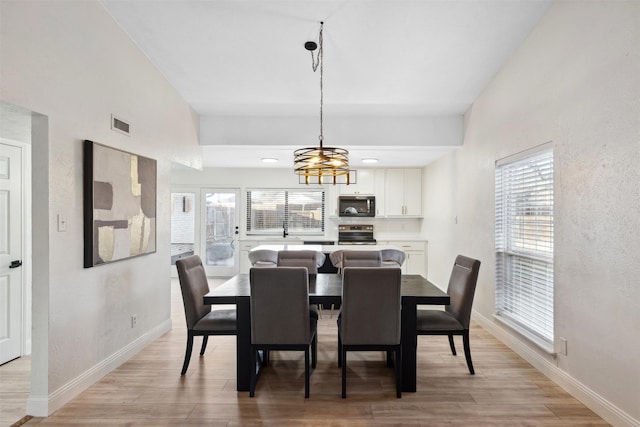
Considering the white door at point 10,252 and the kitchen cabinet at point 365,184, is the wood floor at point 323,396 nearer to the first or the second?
the white door at point 10,252

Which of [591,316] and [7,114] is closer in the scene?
[7,114]

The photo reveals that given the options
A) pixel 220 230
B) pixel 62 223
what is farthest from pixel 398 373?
pixel 220 230

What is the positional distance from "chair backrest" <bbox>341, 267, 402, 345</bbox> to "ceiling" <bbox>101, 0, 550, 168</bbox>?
2.01 meters

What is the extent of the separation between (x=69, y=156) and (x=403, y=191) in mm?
5657

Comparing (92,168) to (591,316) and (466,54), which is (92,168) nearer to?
(466,54)

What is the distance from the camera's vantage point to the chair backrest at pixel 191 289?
2758 millimetres

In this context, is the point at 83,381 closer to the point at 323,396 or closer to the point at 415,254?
the point at 323,396

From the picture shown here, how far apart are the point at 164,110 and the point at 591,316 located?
4.11 m

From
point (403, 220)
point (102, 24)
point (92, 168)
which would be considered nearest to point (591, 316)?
point (92, 168)

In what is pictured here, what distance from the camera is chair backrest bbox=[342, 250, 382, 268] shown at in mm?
3854

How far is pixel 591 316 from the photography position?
2340 millimetres

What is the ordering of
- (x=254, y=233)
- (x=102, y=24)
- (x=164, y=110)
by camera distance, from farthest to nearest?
(x=254, y=233)
(x=164, y=110)
(x=102, y=24)

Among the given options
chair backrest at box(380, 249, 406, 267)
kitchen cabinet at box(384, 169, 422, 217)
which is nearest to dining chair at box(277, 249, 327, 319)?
chair backrest at box(380, 249, 406, 267)

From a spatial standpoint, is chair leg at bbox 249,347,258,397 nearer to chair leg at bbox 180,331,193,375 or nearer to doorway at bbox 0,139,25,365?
chair leg at bbox 180,331,193,375
